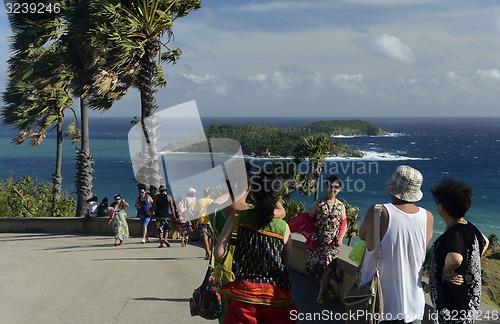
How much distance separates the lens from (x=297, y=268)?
9.58m

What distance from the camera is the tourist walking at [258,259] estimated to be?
4527 millimetres

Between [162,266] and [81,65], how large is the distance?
8222mm

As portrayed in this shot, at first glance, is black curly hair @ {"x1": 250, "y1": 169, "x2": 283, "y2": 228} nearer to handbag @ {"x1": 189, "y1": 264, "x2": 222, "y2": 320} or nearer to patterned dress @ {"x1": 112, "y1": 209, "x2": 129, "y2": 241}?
handbag @ {"x1": 189, "y1": 264, "x2": 222, "y2": 320}

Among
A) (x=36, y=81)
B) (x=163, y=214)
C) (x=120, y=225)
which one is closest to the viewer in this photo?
(x=163, y=214)

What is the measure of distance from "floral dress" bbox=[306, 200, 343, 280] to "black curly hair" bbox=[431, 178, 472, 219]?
283 centimetres

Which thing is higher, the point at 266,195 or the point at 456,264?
the point at 266,195

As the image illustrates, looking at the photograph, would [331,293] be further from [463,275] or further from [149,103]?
[149,103]

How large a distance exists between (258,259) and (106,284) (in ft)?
17.8

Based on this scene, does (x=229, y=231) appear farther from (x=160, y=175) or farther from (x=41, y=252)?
(x=160, y=175)

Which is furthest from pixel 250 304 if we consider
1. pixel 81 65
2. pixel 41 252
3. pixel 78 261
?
pixel 81 65

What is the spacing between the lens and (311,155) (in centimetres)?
3641

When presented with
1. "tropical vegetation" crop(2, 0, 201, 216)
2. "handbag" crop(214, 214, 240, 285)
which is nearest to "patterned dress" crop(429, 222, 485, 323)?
"handbag" crop(214, 214, 240, 285)

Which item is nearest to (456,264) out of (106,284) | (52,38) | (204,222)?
(106,284)

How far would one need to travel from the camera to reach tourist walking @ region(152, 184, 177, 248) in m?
13.9
